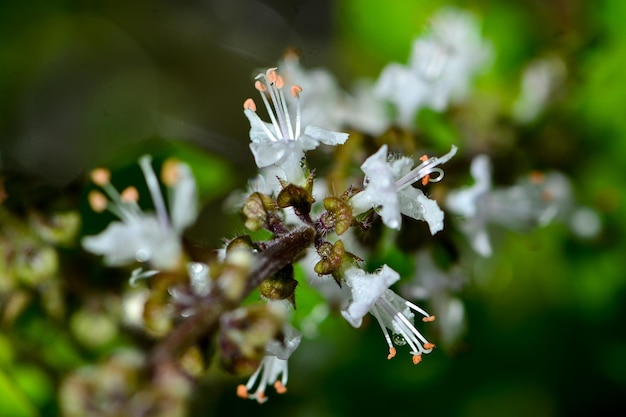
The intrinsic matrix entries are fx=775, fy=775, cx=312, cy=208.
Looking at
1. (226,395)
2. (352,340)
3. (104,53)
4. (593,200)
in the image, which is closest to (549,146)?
(593,200)

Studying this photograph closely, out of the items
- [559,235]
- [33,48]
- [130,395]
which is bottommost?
[130,395]

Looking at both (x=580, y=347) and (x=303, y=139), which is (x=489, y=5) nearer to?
(x=580, y=347)

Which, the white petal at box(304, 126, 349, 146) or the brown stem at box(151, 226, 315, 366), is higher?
the white petal at box(304, 126, 349, 146)

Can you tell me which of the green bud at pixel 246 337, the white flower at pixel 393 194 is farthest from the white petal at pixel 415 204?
the green bud at pixel 246 337

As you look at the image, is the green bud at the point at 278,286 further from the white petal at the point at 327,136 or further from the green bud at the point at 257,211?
the white petal at the point at 327,136

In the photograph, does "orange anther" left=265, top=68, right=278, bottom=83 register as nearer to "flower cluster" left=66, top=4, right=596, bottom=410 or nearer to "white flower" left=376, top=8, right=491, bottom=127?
"flower cluster" left=66, top=4, right=596, bottom=410

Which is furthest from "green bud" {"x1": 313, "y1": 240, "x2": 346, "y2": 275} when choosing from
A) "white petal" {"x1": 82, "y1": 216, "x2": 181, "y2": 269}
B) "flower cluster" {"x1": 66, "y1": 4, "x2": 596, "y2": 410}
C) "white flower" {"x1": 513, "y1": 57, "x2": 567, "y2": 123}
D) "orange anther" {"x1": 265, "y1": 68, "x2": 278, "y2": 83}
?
"white flower" {"x1": 513, "y1": 57, "x2": 567, "y2": 123}
